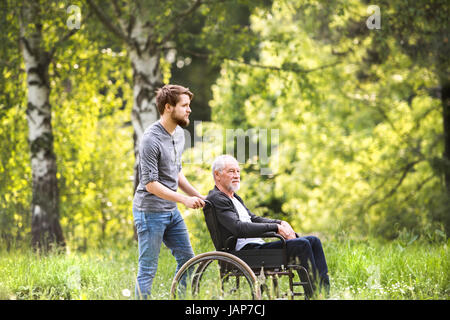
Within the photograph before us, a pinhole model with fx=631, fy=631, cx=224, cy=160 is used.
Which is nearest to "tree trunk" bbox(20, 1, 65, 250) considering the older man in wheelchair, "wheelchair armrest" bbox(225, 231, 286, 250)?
the older man in wheelchair

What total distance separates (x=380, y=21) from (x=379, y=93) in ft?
15.5

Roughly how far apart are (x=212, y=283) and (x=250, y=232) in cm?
40

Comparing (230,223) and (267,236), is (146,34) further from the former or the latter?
(267,236)

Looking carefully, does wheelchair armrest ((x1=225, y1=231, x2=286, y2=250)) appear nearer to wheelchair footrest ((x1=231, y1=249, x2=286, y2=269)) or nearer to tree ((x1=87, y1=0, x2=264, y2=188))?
wheelchair footrest ((x1=231, y1=249, x2=286, y2=269))

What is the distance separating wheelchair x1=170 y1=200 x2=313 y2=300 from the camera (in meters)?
3.89

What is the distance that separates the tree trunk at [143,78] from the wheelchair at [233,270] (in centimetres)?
386

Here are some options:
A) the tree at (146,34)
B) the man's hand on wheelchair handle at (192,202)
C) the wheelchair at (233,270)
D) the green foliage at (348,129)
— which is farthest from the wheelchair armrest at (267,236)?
the green foliage at (348,129)

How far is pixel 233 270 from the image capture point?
13.2ft

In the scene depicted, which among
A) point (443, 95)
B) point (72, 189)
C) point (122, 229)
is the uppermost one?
point (443, 95)

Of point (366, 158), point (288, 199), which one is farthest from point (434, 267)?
point (288, 199)

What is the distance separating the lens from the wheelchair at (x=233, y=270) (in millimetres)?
3893

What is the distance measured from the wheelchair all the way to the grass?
1.80 feet

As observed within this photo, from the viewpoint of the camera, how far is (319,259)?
165 inches
